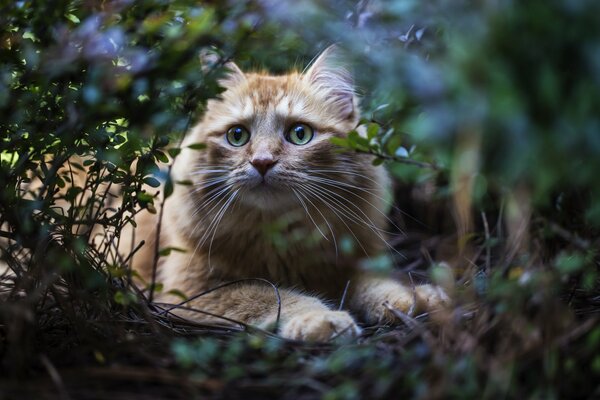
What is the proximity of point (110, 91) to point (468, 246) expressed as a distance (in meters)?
1.51

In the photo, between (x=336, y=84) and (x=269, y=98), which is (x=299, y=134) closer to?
(x=269, y=98)

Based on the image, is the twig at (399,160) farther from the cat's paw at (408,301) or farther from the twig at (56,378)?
the twig at (56,378)

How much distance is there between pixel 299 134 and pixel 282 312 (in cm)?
88

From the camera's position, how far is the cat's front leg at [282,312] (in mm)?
1987

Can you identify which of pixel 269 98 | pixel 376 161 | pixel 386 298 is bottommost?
pixel 386 298

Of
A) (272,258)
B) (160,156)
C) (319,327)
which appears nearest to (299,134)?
(272,258)

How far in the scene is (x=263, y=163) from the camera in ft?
8.11

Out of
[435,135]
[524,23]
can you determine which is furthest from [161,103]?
[524,23]

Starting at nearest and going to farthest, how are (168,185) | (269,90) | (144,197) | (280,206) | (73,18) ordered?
(73,18) → (168,185) → (144,197) → (280,206) → (269,90)

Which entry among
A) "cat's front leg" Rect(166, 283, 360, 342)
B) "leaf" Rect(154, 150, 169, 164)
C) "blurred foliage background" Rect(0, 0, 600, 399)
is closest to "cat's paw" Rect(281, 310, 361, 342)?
"cat's front leg" Rect(166, 283, 360, 342)

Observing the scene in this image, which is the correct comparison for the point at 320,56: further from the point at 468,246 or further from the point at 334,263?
the point at 468,246

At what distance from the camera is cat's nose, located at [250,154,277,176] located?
2.47 m

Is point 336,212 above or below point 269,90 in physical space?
below

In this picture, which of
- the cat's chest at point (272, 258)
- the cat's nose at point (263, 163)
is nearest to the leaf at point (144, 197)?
the cat's nose at point (263, 163)
